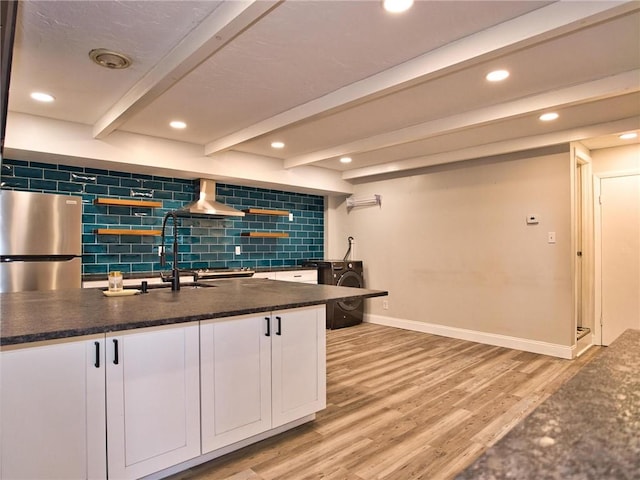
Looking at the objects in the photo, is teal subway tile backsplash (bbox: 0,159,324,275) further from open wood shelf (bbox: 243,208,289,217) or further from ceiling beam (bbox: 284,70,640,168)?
ceiling beam (bbox: 284,70,640,168)

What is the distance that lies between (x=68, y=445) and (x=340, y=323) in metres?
4.13

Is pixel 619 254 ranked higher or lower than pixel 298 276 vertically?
higher

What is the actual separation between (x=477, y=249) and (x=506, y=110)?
6.62ft

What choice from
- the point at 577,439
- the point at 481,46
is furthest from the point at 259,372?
the point at 481,46

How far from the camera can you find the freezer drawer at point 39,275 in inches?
128

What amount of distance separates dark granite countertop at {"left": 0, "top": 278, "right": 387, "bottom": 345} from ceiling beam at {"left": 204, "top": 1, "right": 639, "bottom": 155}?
1.40 metres

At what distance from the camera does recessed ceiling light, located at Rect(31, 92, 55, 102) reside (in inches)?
116

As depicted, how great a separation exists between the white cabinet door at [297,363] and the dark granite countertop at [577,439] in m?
1.66

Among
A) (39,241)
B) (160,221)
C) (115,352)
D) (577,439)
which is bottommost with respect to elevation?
(115,352)

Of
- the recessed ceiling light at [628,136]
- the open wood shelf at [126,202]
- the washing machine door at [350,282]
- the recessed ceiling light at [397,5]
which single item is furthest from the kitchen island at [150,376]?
the recessed ceiling light at [628,136]

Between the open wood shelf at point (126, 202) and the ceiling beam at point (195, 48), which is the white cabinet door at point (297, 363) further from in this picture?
the open wood shelf at point (126, 202)

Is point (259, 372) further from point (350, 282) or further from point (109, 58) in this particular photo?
point (350, 282)

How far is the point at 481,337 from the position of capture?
4.65 metres

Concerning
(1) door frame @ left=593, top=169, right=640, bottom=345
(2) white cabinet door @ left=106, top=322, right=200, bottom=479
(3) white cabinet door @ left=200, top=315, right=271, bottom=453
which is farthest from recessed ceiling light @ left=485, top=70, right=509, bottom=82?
(1) door frame @ left=593, top=169, right=640, bottom=345
